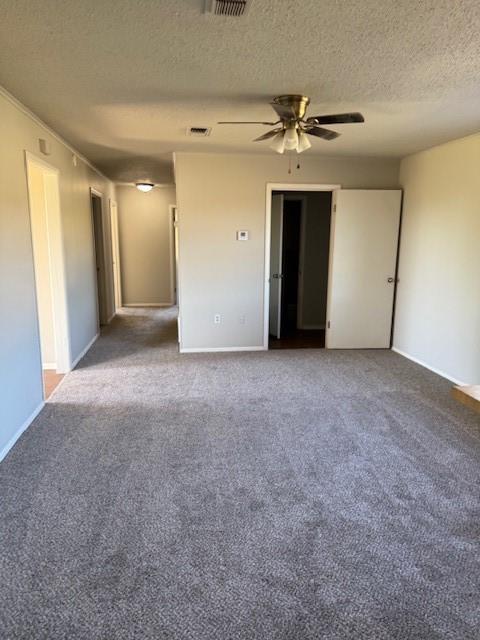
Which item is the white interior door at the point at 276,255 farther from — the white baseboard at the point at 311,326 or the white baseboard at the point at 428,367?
the white baseboard at the point at 428,367

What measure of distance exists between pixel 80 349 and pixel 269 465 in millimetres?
3239

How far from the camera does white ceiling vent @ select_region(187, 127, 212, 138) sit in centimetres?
373

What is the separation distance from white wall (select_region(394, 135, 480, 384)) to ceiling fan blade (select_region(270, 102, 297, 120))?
207 centimetres

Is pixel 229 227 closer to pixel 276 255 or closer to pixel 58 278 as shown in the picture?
pixel 276 255

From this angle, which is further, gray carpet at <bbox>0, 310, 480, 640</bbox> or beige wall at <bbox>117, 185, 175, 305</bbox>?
beige wall at <bbox>117, 185, 175, 305</bbox>

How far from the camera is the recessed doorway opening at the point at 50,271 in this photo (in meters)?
4.14

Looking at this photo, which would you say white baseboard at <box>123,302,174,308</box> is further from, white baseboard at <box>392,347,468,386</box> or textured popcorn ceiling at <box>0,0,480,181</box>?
textured popcorn ceiling at <box>0,0,480,181</box>

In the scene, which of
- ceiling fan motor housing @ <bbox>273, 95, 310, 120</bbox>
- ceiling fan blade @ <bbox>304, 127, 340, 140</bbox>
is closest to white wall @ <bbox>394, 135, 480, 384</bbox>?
ceiling fan blade @ <bbox>304, 127, 340, 140</bbox>

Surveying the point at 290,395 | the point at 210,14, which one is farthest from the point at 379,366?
the point at 210,14

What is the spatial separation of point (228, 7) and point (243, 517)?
242 centimetres

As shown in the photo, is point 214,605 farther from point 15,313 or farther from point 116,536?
point 15,313

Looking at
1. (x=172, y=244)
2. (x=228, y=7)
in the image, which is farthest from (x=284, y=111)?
(x=172, y=244)

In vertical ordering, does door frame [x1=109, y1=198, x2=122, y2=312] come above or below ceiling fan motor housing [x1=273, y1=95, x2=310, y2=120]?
below

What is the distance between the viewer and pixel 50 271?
430 centimetres
